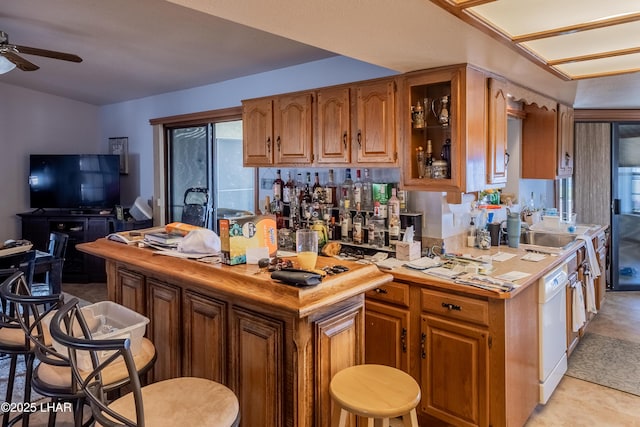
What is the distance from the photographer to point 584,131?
540cm

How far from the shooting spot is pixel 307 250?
1943mm

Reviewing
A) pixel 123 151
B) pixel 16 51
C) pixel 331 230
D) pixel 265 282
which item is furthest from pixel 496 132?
pixel 123 151

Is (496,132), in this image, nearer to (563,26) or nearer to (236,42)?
(563,26)

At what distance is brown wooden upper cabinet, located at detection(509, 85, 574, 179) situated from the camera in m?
4.10

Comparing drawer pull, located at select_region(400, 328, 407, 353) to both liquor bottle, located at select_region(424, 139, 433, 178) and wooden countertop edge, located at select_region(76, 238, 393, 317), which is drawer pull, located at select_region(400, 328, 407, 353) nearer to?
wooden countertop edge, located at select_region(76, 238, 393, 317)

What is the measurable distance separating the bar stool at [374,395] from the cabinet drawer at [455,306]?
0.77m

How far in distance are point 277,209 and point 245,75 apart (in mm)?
1388

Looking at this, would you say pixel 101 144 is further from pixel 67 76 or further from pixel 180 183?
pixel 180 183

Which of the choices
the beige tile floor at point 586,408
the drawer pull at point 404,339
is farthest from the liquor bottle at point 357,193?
the beige tile floor at point 586,408

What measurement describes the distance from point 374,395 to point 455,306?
0.97 m

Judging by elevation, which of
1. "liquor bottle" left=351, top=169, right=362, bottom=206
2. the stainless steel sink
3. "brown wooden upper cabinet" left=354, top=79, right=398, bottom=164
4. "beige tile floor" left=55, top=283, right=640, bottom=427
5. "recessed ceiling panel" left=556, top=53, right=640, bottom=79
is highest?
"recessed ceiling panel" left=556, top=53, right=640, bottom=79

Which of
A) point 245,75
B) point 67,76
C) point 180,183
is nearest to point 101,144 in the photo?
point 67,76

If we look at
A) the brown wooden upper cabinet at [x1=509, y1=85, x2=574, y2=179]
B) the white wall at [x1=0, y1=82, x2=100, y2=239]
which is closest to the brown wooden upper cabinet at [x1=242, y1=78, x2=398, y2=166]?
the brown wooden upper cabinet at [x1=509, y1=85, x2=574, y2=179]

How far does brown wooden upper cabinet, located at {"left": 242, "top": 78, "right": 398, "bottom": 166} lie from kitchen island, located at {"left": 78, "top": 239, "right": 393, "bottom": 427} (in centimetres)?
121
